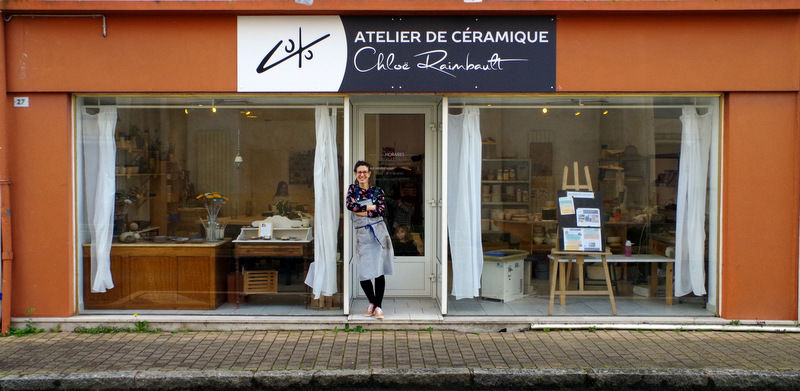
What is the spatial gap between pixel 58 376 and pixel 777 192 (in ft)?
24.6

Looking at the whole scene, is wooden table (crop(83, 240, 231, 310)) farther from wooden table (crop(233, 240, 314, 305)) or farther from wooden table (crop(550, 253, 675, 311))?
wooden table (crop(550, 253, 675, 311))

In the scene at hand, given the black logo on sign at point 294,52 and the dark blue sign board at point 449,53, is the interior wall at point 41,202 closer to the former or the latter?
the black logo on sign at point 294,52

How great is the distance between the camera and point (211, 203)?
7.60 metres

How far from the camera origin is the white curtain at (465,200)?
7352mm

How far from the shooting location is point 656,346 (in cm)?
625

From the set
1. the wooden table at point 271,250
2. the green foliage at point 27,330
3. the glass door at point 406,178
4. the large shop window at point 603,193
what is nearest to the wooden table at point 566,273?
the large shop window at point 603,193

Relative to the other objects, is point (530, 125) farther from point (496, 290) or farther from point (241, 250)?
point (241, 250)

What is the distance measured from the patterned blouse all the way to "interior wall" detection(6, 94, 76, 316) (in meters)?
3.16

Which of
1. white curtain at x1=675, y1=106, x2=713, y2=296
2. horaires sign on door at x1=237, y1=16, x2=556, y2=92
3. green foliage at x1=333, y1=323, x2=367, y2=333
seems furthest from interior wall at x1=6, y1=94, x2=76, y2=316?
white curtain at x1=675, y1=106, x2=713, y2=296

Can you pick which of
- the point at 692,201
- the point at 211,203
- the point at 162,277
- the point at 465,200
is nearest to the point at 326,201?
the point at 211,203

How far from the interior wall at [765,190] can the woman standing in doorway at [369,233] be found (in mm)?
3901

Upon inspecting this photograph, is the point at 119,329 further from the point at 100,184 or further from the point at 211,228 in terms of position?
the point at 100,184

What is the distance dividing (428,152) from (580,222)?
82.6 inches

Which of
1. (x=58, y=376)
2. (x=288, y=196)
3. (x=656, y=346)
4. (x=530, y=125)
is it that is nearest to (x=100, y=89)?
(x=288, y=196)
